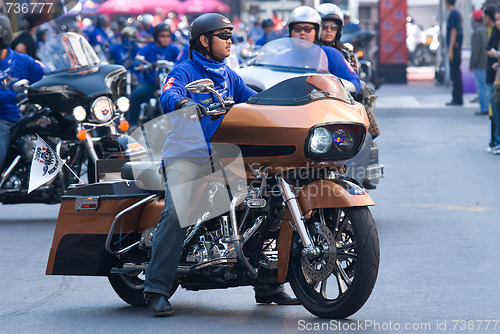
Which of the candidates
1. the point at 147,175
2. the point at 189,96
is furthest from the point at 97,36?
the point at 189,96

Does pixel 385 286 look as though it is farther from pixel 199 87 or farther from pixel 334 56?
pixel 334 56

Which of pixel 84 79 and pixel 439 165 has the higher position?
pixel 84 79

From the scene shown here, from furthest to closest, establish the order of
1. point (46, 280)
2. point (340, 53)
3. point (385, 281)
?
point (340, 53) < point (46, 280) < point (385, 281)

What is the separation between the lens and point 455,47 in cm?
2169

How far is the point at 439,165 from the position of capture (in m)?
13.6

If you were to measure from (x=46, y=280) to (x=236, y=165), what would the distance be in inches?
95.7

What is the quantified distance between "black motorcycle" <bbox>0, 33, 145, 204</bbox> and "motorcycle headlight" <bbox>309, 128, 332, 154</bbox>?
4701 millimetres

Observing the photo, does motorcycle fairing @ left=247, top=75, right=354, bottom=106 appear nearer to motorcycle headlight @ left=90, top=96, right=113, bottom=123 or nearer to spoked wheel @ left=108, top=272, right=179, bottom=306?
spoked wheel @ left=108, top=272, right=179, bottom=306

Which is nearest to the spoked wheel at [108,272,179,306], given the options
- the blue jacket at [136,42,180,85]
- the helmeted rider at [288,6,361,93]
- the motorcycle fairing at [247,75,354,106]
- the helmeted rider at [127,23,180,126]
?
the motorcycle fairing at [247,75,354,106]

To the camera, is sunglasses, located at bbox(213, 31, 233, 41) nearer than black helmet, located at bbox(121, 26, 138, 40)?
Yes

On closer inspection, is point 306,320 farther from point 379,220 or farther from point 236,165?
point 379,220

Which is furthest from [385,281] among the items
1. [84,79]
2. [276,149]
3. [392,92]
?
[392,92]

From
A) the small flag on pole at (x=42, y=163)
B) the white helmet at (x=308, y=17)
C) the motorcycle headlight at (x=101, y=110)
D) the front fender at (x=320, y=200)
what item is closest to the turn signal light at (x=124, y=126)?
the motorcycle headlight at (x=101, y=110)

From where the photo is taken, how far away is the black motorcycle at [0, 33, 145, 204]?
10125 millimetres
